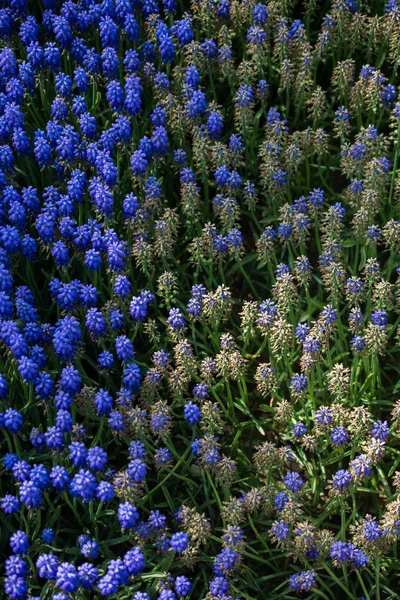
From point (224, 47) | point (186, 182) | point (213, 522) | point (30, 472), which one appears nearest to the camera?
point (30, 472)

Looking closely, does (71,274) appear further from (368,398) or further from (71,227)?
(368,398)

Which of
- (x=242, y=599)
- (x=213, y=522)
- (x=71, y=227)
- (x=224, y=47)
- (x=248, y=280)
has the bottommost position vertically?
(x=242, y=599)

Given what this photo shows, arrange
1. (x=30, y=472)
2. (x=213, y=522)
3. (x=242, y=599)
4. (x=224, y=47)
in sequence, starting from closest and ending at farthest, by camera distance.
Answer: (x=30, y=472) < (x=242, y=599) < (x=213, y=522) < (x=224, y=47)

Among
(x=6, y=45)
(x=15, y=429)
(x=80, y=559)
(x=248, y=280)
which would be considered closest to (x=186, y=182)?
(x=248, y=280)

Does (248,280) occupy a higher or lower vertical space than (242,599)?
higher

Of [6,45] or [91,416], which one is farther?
[6,45]

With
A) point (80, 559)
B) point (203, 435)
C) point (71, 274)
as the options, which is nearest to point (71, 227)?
point (71, 274)
